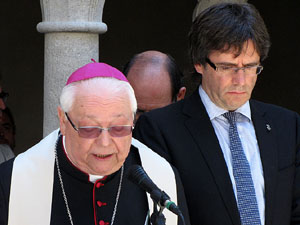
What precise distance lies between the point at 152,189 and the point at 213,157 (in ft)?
3.08

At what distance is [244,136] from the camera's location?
3449 millimetres

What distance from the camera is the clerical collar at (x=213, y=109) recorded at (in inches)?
135

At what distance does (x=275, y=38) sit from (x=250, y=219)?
8.87 metres

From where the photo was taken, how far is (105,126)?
9.28 feet

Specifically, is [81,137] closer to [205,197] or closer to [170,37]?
[205,197]

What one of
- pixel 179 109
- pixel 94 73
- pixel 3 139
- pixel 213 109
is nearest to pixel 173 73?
pixel 179 109

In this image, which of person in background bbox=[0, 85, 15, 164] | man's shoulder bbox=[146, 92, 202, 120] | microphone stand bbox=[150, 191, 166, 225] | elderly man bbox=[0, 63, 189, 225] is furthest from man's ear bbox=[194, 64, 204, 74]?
person in background bbox=[0, 85, 15, 164]

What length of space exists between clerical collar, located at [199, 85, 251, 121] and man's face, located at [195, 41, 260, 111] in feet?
0.19

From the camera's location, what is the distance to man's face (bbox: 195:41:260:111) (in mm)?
3275

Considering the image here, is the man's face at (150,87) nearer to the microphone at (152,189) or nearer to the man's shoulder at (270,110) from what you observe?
the man's shoulder at (270,110)

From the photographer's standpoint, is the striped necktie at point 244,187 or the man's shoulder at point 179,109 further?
the man's shoulder at point 179,109

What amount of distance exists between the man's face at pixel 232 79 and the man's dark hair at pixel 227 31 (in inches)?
1.1

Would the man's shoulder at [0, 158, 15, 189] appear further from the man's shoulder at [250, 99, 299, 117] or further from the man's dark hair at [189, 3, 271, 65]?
the man's shoulder at [250, 99, 299, 117]

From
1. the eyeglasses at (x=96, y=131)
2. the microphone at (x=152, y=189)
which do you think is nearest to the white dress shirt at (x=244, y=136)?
the eyeglasses at (x=96, y=131)
